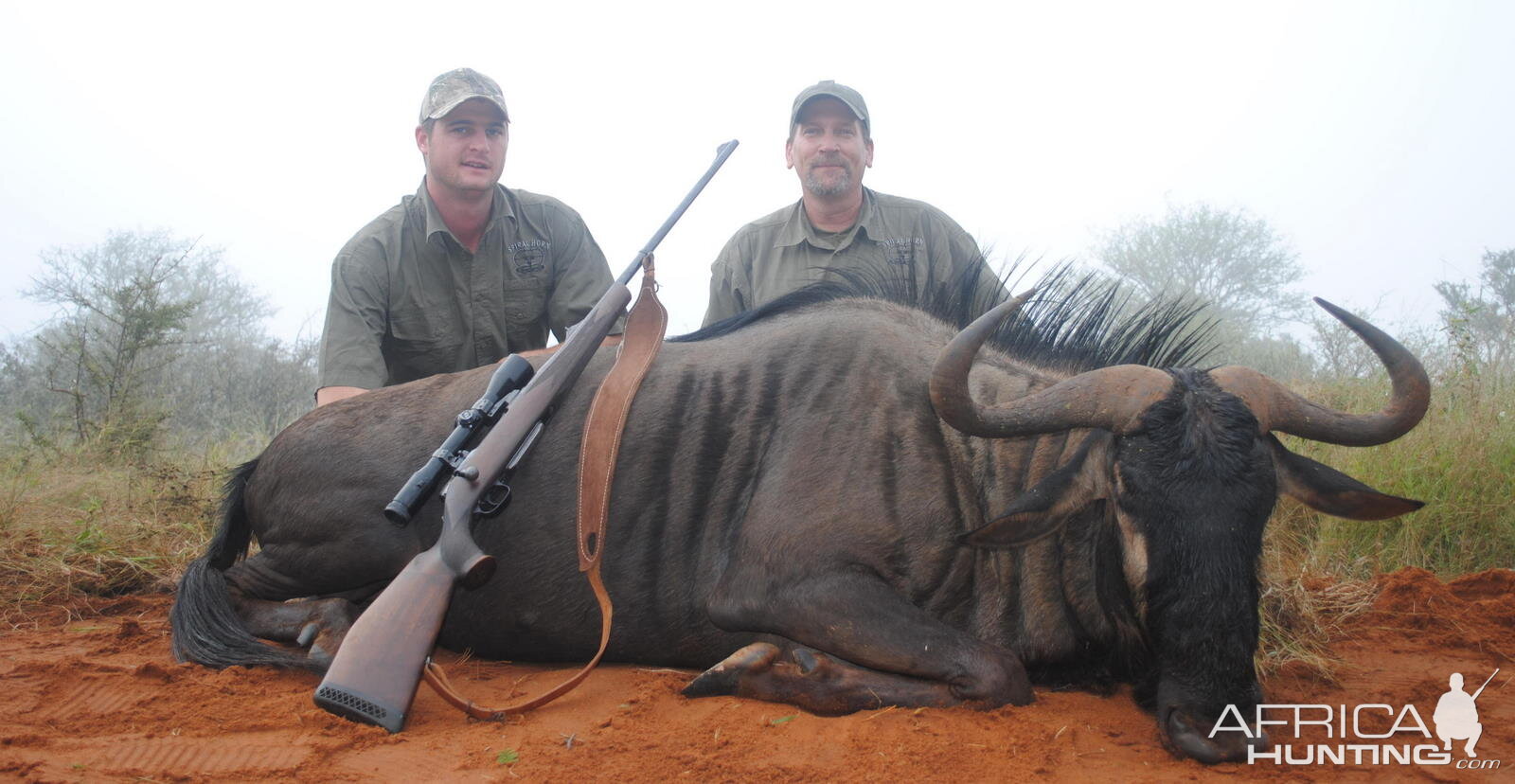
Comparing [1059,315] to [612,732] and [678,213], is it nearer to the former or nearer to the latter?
[678,213]

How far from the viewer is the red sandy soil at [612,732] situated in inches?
103

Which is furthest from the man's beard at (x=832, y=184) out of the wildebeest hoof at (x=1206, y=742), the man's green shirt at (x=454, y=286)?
the wildebeest hoof at (x=1206, y=742)

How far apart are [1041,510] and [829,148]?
3950mm

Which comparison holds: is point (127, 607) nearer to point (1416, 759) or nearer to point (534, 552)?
point (534, 552)

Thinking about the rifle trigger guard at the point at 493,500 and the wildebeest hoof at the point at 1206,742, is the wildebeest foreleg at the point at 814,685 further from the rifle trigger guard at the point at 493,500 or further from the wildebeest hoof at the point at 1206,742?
the rifle trigger guard at the point at 493,500

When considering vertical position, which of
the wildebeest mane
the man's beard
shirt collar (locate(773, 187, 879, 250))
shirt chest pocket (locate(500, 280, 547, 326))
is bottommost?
the wildebeest mane

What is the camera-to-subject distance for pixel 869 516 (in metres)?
3.34

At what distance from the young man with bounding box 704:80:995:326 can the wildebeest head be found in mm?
3352

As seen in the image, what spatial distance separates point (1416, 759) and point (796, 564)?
178cm

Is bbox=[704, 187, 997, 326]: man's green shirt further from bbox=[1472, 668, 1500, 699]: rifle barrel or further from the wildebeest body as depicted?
bbox=[1472, 668, 1500, 699]: rifle barrel

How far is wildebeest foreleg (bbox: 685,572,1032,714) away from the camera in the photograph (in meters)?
3.08

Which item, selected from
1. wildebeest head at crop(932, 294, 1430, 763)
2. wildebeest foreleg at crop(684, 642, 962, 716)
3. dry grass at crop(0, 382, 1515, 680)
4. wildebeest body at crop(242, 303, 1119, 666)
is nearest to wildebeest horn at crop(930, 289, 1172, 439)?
wildebeest head at crop(932, 294, 1430, 763)

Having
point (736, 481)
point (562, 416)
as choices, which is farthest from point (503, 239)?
point (736, 481)

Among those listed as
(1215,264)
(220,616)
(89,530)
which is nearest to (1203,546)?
(220,616)
